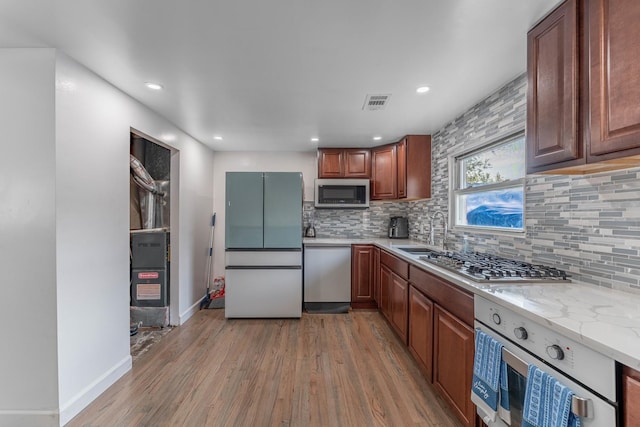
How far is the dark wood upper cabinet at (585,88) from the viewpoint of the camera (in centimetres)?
101

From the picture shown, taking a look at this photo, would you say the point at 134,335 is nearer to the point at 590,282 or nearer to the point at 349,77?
the point at 349,77

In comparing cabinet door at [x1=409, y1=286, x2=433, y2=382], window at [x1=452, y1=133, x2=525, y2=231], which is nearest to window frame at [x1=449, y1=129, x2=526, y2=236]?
window at [x1=452, y1=133, x2=525, y2=231]

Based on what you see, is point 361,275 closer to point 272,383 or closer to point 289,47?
point 272,383

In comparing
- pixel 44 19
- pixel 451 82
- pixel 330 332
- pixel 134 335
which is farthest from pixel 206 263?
pixel 451 82

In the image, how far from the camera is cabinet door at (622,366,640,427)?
2.41 feet

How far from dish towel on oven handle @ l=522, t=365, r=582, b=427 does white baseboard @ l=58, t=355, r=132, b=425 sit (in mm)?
2428

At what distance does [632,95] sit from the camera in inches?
39.0

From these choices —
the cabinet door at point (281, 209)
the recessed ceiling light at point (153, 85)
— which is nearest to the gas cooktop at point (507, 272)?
the cabinet door at point (281, 209)

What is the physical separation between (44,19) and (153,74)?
0.59m

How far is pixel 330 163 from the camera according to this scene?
397cm

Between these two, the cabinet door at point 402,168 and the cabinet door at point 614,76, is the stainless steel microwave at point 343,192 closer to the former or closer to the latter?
the cabinet door at point 402,168

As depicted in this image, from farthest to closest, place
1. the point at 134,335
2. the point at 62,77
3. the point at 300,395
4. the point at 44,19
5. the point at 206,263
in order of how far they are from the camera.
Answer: the point at 206,263 < the point at 134,335 < the point at 300,395 < the point at 62,77 < the point at 44,19

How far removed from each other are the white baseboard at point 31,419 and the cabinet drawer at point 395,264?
256 cm

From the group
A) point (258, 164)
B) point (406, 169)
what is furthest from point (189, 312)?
point (406, 169)
